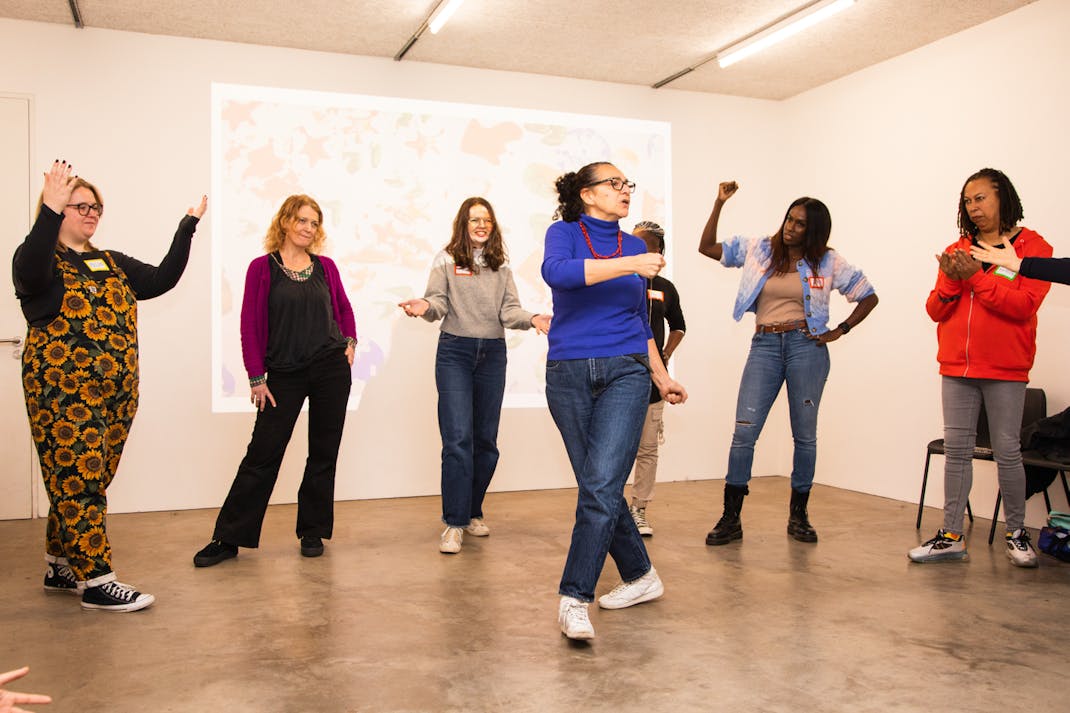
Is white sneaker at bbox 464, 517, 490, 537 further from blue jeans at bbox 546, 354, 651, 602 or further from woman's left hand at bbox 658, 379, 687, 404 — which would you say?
woman's left hand at bbox 658, 379, 687, 404

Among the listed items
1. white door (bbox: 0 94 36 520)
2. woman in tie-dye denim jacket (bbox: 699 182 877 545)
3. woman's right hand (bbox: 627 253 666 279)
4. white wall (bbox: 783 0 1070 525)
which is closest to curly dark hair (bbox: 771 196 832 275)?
woman in tie-dye denim jacket (bbox: 699 182 877 545)

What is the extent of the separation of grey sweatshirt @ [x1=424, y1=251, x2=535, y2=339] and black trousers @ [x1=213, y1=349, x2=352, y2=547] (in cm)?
51

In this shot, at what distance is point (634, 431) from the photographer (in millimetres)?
→ 2686

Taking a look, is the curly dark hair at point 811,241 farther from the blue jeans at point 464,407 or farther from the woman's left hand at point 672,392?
the woman's left hand at point 672,392

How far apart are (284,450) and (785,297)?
2365mm

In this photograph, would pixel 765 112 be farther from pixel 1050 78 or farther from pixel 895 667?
pixel 895 667

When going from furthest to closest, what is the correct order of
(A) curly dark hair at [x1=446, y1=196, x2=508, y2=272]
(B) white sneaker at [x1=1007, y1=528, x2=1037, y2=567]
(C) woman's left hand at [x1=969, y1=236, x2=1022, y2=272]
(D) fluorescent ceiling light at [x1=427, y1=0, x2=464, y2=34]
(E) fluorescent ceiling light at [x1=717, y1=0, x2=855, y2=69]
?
(E) fluorescent ceiling light at [x1=717, y1=0, x2=855, y2=69], (D) fluorescent ceiling light at [x1=427, y1=0, x2=464, y2=34], (A) curly dark hair at [x1=446, y1=196, x2=508, y2=272], (B) white sneaker at [x1=1007, y1=528, x2=1037, y2=567], (C) woman's left hand at [x1=969, y1=236, x2=1022, y2=272]

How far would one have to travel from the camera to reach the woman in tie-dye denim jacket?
405 cm

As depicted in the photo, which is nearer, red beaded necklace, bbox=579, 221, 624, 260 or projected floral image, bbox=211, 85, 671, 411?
red beaded necklace, bbox=579, 221, 624, 260

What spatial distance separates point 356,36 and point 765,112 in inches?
123

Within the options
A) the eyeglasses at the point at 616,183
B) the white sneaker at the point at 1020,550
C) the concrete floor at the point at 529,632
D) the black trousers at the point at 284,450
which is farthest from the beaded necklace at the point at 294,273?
the white sneaker at the point at 1020,550

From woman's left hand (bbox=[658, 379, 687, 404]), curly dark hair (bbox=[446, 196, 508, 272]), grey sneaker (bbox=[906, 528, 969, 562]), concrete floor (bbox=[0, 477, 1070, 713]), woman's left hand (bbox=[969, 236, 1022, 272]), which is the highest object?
curly dark hair (bbox=[446, 196, 508, 272])

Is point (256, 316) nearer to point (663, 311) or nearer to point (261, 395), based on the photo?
point (261, 395)

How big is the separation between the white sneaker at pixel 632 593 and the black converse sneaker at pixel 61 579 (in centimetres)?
200
